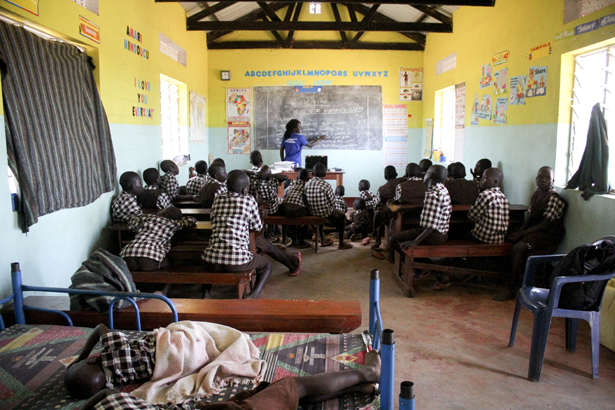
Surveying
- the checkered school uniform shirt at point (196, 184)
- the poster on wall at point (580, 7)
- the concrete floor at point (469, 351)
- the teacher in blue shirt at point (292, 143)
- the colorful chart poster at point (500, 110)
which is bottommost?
the concrete floor at point (469, 351)

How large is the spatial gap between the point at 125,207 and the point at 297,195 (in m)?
2.00

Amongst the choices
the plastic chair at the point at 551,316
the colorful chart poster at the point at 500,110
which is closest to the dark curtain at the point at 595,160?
the plastic chair at the point at 551,316

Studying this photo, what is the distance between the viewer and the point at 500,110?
18.5ft

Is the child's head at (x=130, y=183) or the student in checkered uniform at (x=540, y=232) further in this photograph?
the child's head at (x=130, y=183)

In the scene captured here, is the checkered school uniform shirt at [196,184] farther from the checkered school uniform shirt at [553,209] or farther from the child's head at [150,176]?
the checkered school uniform shirt at [553,209]

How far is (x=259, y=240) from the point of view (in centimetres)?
441

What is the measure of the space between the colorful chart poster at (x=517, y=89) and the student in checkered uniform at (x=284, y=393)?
413cm

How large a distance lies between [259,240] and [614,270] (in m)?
2.80

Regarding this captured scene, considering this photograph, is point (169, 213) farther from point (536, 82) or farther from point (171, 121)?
point (171, 121)

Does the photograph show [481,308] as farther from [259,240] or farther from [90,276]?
[90,276]

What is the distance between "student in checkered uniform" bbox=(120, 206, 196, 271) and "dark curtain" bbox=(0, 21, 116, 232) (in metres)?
0.62

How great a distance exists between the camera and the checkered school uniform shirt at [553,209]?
4.13 meters

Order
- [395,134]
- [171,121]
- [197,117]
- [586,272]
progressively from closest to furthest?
[586,272]
[171,121]
[197,117]
[395,134]

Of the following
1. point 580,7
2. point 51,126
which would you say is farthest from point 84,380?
point 580,7
